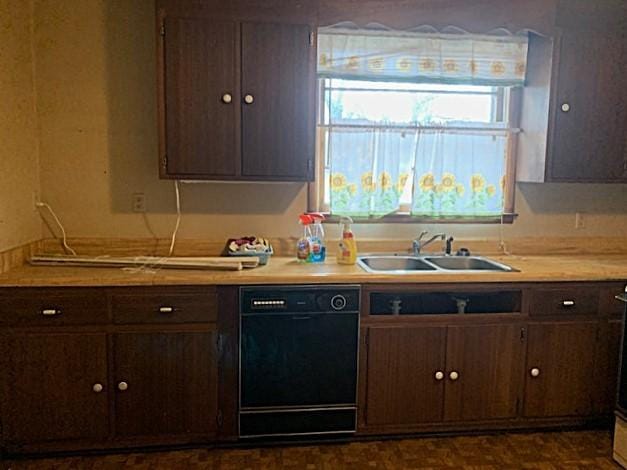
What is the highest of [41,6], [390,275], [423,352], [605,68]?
[41,6]

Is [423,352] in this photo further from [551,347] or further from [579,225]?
[579,225]

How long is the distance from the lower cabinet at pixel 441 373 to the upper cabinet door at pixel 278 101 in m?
0.99

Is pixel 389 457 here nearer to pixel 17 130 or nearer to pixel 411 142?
pixel 411 142

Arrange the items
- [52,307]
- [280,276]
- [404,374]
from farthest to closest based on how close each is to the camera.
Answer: [404,374]
[280,276]
[52,307]

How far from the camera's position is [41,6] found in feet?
9.63

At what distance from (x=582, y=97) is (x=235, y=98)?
1.93 meters

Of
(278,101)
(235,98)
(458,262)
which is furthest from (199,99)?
(458,262)

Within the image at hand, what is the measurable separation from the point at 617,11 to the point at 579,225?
127 cm

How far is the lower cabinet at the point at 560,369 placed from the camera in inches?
112

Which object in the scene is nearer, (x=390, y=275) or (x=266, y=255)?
(x=390, y=275)

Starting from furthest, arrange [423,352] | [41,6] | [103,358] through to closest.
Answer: [41,6]
[423,352]
[103,358]

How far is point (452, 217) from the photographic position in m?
3.35

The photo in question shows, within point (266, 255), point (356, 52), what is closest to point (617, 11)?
point (356, 52)

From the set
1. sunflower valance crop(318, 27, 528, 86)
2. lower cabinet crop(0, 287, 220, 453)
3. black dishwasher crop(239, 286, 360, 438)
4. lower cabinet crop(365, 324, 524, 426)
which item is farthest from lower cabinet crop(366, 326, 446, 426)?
sunflower valance crop(318, 27, 528, 86)
